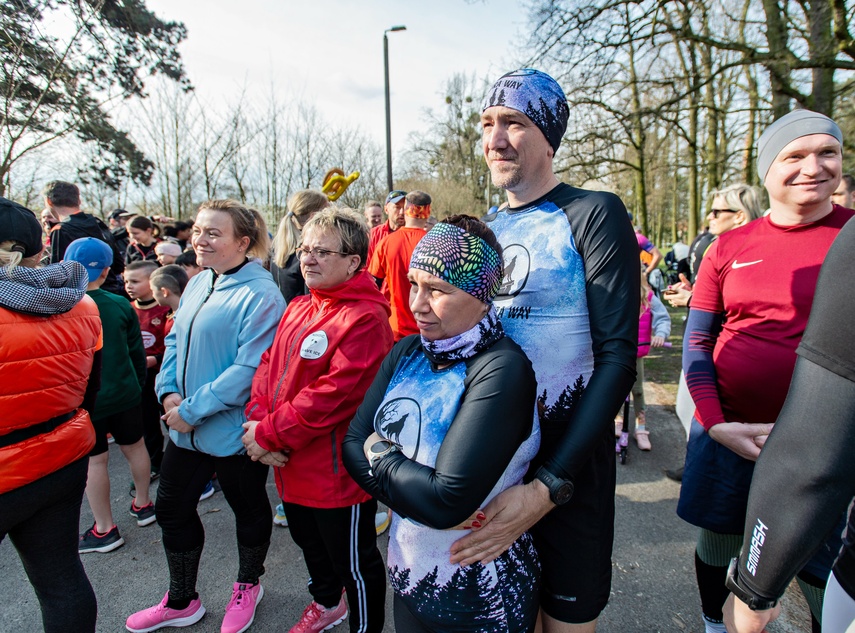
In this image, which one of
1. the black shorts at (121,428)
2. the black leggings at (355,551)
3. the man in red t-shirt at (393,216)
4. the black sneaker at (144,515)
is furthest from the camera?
the man in red t-shirt at (393,216)

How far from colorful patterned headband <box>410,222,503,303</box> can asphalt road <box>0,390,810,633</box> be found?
2079 mm

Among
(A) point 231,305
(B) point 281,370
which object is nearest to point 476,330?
(B) point 281,370

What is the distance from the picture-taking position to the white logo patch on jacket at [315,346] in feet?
6.90

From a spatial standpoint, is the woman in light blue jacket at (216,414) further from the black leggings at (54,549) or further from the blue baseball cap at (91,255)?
the blue baseball cap at (91,255)

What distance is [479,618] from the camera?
1359 mm

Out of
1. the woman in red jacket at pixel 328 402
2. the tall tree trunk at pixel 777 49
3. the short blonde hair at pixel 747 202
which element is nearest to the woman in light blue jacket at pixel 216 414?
the woman in red jacket at pixel 328 402

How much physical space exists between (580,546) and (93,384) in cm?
234

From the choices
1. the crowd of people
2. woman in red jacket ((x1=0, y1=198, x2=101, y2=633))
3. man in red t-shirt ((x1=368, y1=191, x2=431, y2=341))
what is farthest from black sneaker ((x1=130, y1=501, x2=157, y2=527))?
man in red t-shirt ((x1=368, y1=191, x2=431, y2=341))

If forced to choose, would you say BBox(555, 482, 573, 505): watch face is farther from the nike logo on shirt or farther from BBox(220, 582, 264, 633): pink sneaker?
BBox(220, 582, 264, 633): pink sneaker

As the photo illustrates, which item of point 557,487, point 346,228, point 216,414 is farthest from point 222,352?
point 557,487

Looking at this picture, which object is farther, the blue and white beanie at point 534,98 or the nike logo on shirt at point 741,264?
the nike logo on shirt at point 741,264

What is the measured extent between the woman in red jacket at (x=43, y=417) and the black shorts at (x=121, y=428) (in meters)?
1.17

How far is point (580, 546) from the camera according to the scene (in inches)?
59.2

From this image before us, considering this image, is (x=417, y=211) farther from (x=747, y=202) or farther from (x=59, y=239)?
(x=59, y=239)
